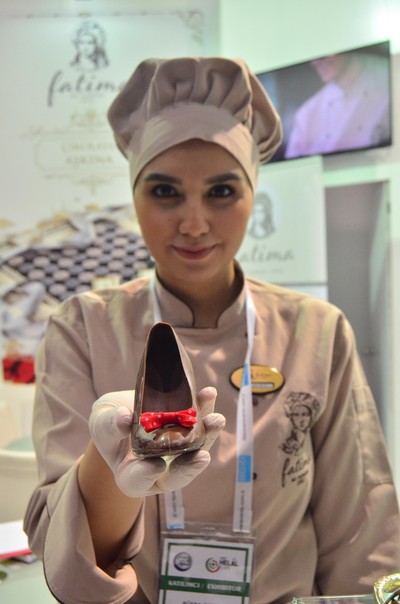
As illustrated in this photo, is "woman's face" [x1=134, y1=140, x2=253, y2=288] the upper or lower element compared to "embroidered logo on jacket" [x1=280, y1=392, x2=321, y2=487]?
upper

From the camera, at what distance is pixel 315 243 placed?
2.08 meters

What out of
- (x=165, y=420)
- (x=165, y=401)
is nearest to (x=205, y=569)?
(x=165, y=401)

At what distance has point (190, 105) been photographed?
102 centimetres

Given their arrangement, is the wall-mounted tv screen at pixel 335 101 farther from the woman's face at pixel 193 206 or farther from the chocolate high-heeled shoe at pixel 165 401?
the chocolate high-heeled shoe at pixel 165 401

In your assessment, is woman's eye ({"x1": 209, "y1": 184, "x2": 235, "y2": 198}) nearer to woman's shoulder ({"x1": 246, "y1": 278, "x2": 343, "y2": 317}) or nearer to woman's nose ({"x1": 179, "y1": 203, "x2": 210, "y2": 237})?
woman's nose ({"x1": 179, "y1": 203, "x2": 210, "y2": 237})

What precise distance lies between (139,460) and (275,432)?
1.48 feet

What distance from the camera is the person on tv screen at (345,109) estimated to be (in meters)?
2.01

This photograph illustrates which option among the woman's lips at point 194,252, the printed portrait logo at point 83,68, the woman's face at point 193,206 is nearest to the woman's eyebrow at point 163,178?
the woman's face at point 193,206

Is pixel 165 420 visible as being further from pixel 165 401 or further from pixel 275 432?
pixel 275 432

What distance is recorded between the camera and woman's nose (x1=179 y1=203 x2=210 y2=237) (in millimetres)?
967

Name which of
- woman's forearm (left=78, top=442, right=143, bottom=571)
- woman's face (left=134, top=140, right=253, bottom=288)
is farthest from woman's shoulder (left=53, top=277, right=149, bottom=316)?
woman's forearm (left=78, top=442, right=143, bottom=571)

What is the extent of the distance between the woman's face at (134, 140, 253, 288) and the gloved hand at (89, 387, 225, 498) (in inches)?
15.1

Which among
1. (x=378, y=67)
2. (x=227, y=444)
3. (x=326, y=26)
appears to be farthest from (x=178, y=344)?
(x=326, y=26)

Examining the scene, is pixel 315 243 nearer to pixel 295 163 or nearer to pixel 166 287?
pixel 295 163
